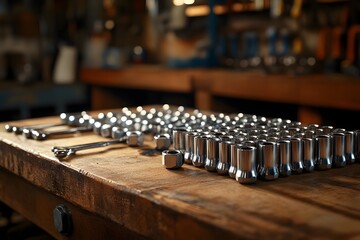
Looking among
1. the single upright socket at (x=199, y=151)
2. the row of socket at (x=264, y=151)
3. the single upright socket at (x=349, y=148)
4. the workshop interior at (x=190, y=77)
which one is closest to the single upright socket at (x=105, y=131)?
the workshop interior at (x=190, y=77)

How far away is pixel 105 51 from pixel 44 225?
11.9 ft

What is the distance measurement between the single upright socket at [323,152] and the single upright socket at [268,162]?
0.14 metres

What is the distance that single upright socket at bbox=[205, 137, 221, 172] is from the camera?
3.95ft

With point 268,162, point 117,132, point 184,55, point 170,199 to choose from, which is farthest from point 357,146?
point 184,55

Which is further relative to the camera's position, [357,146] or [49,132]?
[49,132]

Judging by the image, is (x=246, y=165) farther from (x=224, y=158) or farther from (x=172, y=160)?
(x=172, y=160)

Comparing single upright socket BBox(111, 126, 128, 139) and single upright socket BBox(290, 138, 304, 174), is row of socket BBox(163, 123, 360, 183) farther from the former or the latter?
single upright socket BBox(111, 126, 128, 139)

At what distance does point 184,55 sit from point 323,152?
15.0ft

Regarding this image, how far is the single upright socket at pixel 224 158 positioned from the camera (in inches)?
46.1

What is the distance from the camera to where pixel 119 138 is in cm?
160

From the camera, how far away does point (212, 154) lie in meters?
1.21

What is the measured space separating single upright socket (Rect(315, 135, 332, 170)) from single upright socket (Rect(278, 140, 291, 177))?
0.10m

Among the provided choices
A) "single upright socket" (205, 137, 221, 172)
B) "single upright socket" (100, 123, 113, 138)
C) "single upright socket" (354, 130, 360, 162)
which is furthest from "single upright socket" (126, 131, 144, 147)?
"single upright socket" (354, 130, 360, 162)

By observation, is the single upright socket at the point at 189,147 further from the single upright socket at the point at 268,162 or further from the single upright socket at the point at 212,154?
the single upright socket at the point at 268,162
